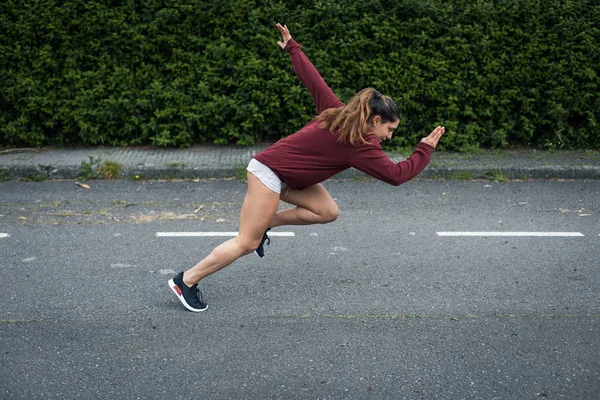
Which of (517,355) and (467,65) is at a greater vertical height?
(467,65)

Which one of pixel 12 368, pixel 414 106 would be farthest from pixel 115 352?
pixel 414 106

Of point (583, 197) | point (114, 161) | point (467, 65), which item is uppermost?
point (467, 65)

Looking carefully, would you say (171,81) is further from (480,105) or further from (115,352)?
(115,352)

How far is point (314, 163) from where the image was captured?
4.84m

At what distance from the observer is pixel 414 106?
1021 centimetres

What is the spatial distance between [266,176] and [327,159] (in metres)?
0.41

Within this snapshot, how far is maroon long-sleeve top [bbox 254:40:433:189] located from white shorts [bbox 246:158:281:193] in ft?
0.09

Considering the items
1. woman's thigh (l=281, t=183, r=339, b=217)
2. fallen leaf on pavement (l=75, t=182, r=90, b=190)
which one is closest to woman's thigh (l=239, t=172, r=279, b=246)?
woman's thigh (l=281, t=183, r=339, b=217)

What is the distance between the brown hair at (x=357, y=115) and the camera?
15.2 feet

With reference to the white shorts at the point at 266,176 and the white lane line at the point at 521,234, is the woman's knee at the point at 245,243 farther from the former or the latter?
the white lane line at the point at 521,234

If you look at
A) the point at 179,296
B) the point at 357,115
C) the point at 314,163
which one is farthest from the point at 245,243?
the point at 357,115

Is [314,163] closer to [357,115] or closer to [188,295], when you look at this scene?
[357,115]

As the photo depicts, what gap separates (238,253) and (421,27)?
6.03 m

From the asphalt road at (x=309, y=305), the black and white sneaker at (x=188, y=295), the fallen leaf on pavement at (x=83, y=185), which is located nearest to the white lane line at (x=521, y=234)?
the asphalt road at (x=309, y=305)
